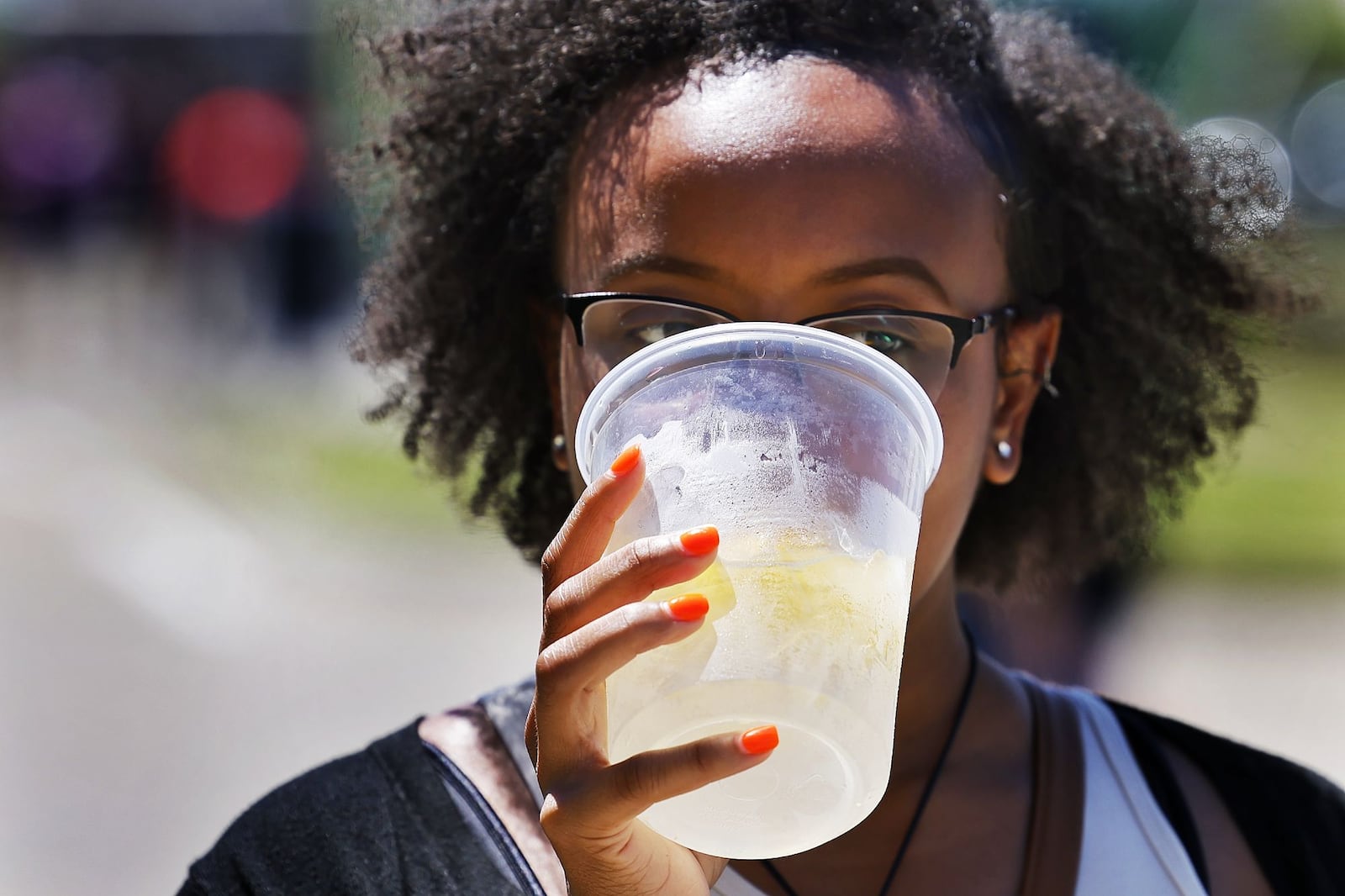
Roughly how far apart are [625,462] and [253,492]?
36.3ft

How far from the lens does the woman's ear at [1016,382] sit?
2312 millimetres

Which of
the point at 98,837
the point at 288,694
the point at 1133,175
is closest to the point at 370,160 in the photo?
the point at 1133,175

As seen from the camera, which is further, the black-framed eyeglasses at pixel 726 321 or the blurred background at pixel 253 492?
the blurred background at pixel 253 492

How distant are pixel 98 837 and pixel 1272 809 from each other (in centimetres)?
464

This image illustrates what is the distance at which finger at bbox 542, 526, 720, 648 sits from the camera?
4.60 feet

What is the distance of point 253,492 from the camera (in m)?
12.0

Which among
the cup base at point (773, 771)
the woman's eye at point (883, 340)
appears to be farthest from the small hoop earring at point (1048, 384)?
the cup base at point (773, 771)

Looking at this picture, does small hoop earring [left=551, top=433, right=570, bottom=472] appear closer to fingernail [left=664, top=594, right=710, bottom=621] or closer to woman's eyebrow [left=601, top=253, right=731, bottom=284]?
woman's eyebrow [left=601, top=253, right=731, bottom=284]

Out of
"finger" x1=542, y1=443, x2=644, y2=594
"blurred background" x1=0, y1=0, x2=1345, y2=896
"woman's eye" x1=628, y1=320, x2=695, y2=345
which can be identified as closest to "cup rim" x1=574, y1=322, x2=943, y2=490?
"finger" x1=542, y1=443, x2=644, y2=594

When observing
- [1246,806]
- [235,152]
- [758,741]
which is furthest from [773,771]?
[235,152]

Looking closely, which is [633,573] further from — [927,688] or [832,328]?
[927,688]

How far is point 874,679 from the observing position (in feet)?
4.91

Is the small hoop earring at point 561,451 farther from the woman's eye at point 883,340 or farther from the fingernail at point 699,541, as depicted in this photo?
the fingernail at point 699,541

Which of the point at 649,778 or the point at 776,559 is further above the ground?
the point at 776,559
